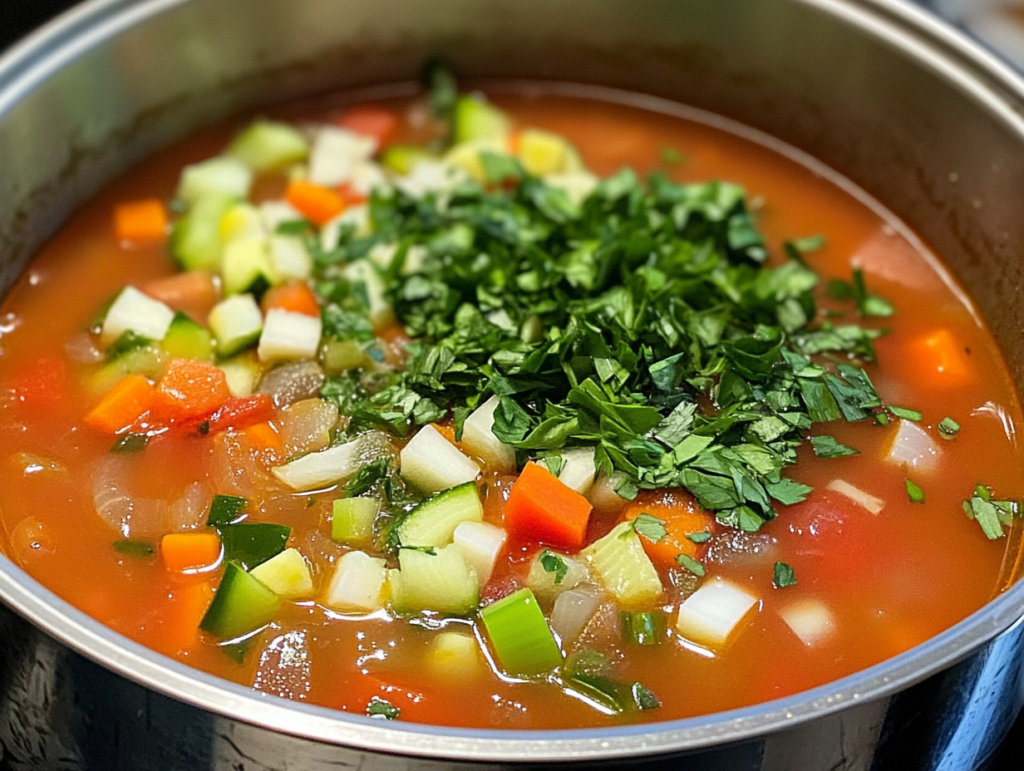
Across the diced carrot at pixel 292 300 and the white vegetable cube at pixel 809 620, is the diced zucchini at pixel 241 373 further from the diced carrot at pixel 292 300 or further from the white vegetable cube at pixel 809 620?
the white vegetable cube at pixel 809 620

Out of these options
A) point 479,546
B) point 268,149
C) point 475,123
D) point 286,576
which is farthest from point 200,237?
point 479,546

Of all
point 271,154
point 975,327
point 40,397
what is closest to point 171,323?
point 40,397

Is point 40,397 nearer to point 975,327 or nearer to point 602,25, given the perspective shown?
point 602,25

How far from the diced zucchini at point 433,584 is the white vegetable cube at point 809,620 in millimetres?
532

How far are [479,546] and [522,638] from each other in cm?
19

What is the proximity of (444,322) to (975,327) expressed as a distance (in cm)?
119

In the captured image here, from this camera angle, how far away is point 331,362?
2.22 m

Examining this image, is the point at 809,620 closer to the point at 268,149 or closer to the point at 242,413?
the point at 242,413

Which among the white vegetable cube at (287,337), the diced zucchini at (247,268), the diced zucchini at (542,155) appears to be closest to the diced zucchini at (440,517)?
the white vegetable cube at (287,337)

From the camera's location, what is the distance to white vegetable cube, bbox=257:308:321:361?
2230 mm

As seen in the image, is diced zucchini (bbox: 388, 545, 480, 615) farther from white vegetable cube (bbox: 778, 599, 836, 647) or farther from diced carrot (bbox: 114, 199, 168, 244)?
diced carrot (bbox: 114, 199, 168, 244)

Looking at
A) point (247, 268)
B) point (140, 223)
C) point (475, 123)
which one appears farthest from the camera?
point (475, 123)

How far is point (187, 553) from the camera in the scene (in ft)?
6.22

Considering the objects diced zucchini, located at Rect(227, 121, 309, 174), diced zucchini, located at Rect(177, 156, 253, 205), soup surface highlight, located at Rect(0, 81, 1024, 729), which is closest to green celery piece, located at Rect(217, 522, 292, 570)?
soup surface highlight, located at Rect(0, 81, 1024, 729)
